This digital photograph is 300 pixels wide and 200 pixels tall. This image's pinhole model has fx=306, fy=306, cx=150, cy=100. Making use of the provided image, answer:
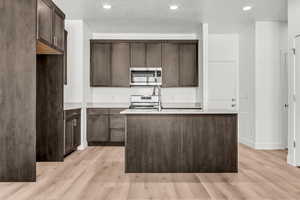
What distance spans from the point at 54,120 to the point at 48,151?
53 cm

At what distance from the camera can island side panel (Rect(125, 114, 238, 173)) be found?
14.2ft

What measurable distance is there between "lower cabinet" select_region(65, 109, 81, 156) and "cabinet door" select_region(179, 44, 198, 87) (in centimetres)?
260

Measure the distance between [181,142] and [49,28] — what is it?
252cm

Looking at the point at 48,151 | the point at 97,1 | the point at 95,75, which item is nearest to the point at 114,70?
the point at 95,75

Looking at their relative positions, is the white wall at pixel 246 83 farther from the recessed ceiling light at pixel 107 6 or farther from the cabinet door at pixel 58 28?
the cabinet door at pixel 58 28

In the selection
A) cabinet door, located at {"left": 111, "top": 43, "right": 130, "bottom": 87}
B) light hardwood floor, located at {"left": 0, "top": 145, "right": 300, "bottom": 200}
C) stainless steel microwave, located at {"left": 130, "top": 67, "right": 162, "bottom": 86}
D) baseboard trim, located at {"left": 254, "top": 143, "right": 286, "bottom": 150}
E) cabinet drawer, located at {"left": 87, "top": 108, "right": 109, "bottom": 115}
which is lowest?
light hardwood floor, located at {"left": 0, "top": 145, "right": 300, "bottom": 200}

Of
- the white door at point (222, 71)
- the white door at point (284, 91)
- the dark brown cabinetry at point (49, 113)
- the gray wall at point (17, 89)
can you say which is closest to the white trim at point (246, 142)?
the white door at point (284, 91)

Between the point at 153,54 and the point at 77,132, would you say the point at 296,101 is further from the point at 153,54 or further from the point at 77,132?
the point at 77,132

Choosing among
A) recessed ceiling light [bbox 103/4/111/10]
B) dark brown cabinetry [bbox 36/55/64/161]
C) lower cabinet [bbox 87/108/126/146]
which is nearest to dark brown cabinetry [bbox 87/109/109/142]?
lower cabinet [bbox 87/108/126/146]

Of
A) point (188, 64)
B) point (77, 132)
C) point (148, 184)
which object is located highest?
point (188, 64)

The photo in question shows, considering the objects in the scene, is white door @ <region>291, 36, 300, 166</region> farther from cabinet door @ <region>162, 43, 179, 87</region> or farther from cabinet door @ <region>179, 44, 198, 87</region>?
cabinet door @ <region>162, 43, 179, 87</region>

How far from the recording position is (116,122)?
6902mm

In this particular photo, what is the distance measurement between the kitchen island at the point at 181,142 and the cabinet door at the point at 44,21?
1573mm

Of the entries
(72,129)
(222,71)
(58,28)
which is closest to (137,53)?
(222,71)
